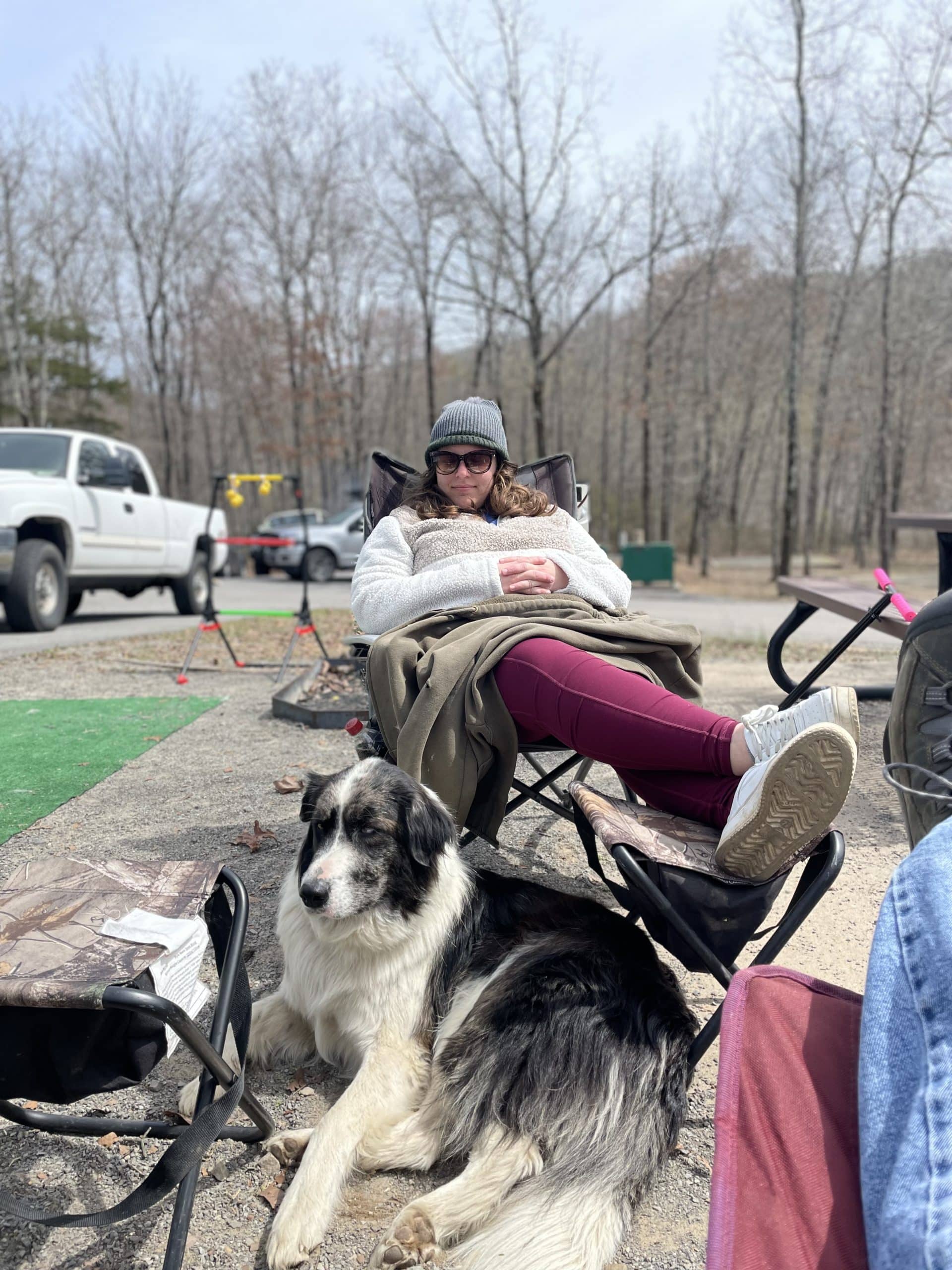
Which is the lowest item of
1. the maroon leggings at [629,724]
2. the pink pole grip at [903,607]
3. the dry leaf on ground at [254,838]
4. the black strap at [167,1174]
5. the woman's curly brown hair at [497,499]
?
the dry leaf on ground at [254,838]

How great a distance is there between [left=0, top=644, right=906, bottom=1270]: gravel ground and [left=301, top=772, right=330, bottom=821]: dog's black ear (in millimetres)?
659

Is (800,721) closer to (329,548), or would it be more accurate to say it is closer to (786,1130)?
(786,1130)

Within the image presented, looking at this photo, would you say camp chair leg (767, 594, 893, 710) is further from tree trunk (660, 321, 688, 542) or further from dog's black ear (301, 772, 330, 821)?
tree trunk (660, 321, 688, 542)

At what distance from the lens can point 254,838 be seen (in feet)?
11.6

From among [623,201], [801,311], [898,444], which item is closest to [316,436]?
[623,201]

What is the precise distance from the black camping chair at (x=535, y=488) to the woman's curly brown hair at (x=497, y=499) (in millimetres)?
138

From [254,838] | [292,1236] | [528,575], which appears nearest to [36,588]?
[254,838]

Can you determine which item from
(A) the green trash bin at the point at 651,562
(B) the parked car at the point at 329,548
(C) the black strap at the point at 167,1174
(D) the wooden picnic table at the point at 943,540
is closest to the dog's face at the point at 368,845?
(C) the black strap at the point at 167,1174

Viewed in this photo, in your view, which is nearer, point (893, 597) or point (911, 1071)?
point (911, 1071)

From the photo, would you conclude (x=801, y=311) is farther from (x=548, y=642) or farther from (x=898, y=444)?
(x=548, y=642)

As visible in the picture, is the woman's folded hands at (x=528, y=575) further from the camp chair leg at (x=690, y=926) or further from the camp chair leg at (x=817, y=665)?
the camp chair leg at (x=690, y=926)

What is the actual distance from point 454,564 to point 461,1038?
5.05 feet

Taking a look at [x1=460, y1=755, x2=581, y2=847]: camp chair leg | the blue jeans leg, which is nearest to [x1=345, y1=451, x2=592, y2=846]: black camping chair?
[x1=460, y1=755, x2=581, y2=847]: camp chair leg

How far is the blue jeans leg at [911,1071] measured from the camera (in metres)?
0.84
